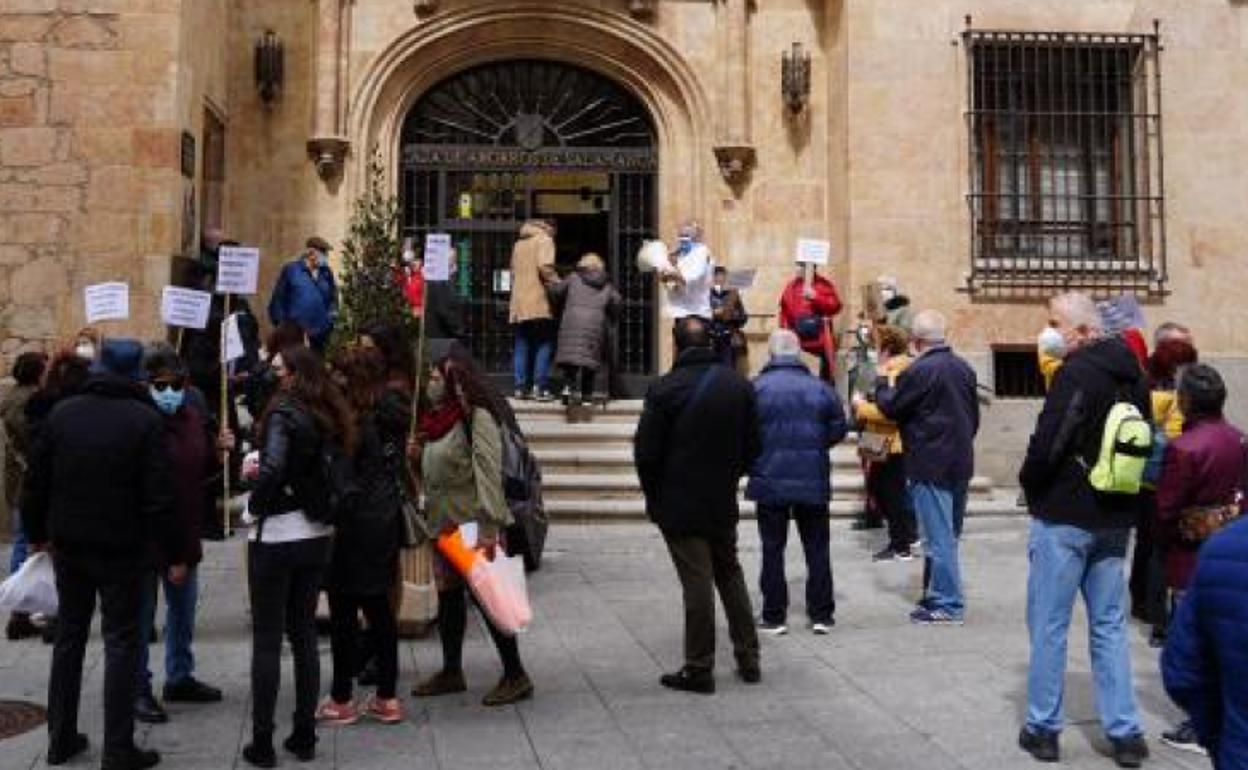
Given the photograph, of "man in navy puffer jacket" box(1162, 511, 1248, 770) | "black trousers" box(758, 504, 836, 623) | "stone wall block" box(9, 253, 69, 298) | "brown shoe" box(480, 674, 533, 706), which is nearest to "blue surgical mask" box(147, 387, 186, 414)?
"brown shoe" box(480, 674, 533, 706)

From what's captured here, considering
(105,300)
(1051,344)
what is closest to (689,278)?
(105,300)

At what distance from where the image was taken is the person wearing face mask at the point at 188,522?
5.93m

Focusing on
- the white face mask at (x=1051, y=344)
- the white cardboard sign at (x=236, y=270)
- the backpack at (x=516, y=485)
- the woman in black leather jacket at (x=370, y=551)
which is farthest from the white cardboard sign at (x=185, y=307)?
the white face mask at (x=1051, y=344)

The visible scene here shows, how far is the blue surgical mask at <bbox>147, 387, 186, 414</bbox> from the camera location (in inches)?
243

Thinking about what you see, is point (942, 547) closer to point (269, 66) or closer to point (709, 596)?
point (709, 596)

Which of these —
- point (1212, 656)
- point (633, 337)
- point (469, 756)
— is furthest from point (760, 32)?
point (1212, 656)

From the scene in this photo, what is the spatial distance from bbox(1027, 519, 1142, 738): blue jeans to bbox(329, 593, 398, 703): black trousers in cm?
298

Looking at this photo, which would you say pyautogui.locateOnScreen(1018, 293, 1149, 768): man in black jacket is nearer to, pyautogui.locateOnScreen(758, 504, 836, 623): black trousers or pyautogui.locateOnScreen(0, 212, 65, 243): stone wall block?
pyautogui.locateOnScreen(758, 504, 836, 623): black trousers

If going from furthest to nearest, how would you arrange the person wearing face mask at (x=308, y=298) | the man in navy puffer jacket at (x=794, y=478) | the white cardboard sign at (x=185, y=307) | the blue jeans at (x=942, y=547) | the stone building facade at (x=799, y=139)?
1. the stone building facade at (x=799, y=139)
2. the person wearing face mask at (x=308, y=298)
3. the white cardboard sign at (x=185, y=307)
4. the blue jeans at (x=942, y=547)
5. the man in navy puffer jacket at (x=794, y=478)

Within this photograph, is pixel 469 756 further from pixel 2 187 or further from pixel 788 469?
Answer: pixel 2 187

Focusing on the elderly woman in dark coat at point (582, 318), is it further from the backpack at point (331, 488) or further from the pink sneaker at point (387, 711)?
the backpack at point (331, 488)

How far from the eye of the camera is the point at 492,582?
5.97 meters

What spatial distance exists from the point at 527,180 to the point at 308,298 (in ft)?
13.2

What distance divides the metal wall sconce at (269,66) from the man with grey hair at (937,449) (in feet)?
30.2
